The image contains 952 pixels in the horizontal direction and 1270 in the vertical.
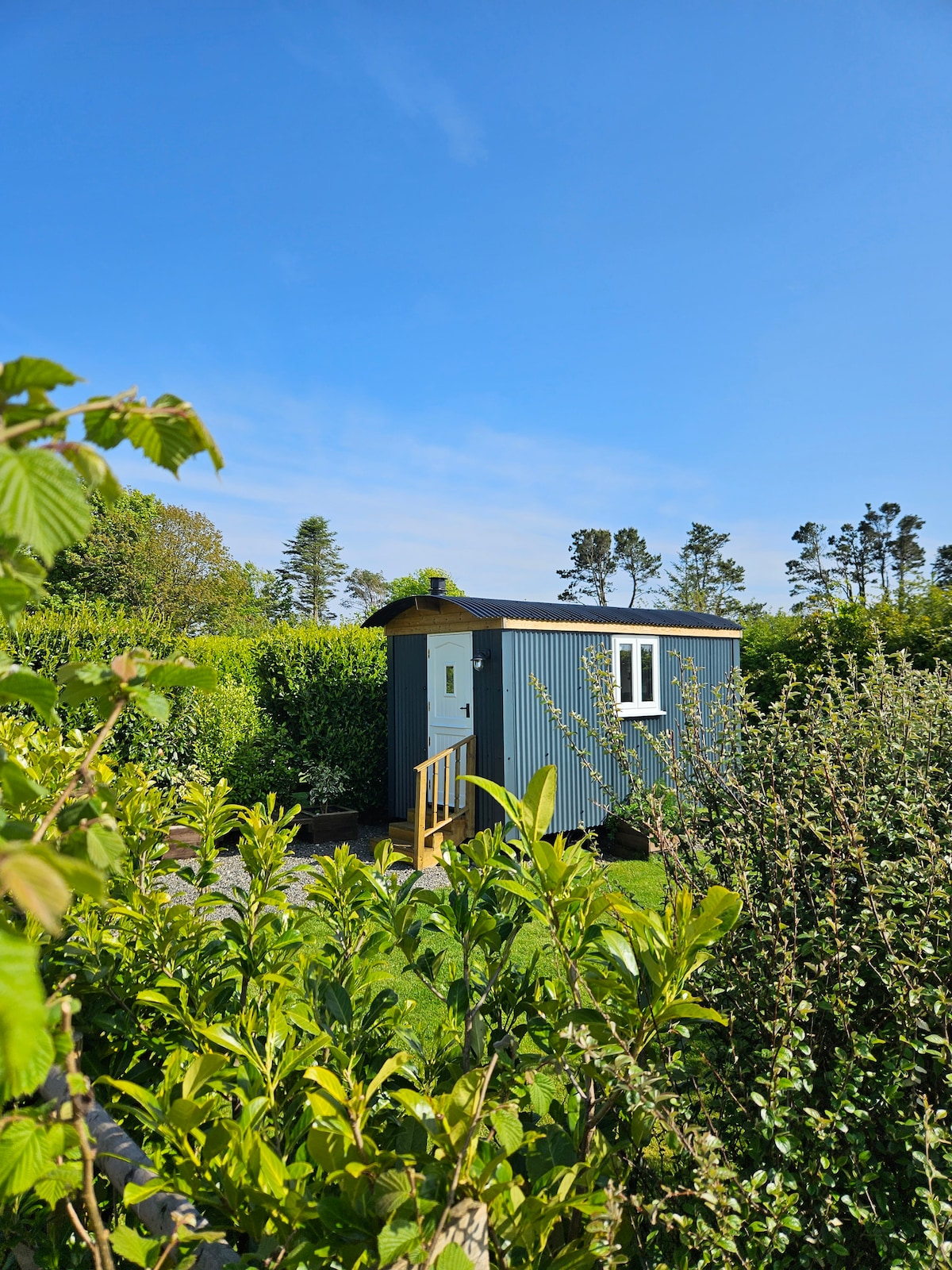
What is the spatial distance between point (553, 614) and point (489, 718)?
1.78 metres

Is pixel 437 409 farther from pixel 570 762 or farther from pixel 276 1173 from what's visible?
pixel 276 1173

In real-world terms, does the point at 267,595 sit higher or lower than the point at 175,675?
higher

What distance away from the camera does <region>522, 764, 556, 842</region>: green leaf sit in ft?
3.67

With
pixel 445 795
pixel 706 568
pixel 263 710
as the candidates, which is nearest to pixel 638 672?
pixel 445 795

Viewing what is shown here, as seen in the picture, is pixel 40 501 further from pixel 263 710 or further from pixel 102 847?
pixel 263 710

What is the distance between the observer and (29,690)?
0.63 m

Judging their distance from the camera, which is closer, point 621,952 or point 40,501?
point 40,501

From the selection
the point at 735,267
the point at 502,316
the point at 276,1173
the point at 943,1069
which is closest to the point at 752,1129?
the point at 943,1069

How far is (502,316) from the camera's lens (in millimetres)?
10742

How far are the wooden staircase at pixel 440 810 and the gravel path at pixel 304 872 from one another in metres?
0.34

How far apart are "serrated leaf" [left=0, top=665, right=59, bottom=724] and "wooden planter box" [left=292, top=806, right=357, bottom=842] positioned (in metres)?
9.67

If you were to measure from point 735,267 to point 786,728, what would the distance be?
30.2 feet

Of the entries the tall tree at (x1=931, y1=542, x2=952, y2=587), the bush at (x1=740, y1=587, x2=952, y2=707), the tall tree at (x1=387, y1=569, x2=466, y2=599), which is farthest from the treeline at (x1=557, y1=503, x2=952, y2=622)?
the bush at (x1=740, y1=587, x2=952, y2=707)

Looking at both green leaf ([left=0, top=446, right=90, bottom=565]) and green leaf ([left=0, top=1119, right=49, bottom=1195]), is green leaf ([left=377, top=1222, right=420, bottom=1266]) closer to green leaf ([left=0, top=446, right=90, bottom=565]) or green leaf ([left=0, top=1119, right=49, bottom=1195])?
green leaf ([left=0, top=1119, right=49, bottom=1195])
